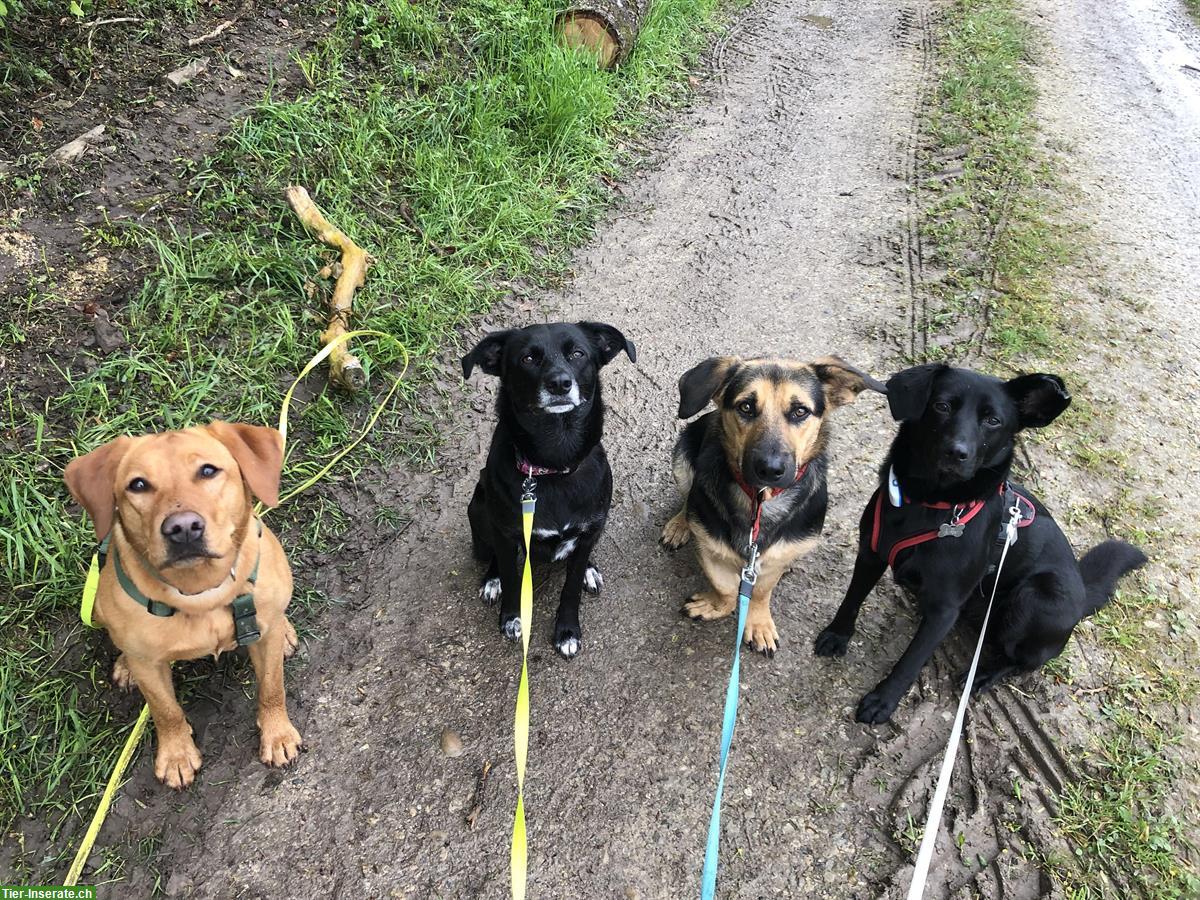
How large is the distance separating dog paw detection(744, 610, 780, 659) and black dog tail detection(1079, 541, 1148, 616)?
1.42m

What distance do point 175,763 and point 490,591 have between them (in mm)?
1493

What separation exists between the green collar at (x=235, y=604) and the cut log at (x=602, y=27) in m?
6.02

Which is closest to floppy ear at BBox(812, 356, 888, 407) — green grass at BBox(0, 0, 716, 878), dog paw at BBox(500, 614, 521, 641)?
dog paw at BBox(500, 614, 521, 641)

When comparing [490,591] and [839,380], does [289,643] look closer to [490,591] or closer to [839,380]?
[490,591]

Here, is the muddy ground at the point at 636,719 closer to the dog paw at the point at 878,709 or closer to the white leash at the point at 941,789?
the dog paw at the point at 878,709

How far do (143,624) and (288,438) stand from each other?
1701 mm

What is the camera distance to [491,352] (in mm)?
3326

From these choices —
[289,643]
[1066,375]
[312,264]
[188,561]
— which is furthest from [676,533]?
[1066,375]

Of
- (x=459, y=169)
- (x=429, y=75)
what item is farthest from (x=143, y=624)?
(x=429, y=75)

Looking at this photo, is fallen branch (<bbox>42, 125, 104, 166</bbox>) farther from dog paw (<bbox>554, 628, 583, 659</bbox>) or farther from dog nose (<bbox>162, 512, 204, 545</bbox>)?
dog paw (<bbox>554, 628, 583, 659</bbox>)

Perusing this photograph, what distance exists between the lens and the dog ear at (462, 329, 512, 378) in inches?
128

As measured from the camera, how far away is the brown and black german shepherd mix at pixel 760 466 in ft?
10.3

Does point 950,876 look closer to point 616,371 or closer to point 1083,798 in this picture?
point 1083,798

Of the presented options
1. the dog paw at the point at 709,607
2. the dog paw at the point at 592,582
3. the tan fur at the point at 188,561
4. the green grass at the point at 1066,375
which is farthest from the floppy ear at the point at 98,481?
the green grass at the point at 1066,375
